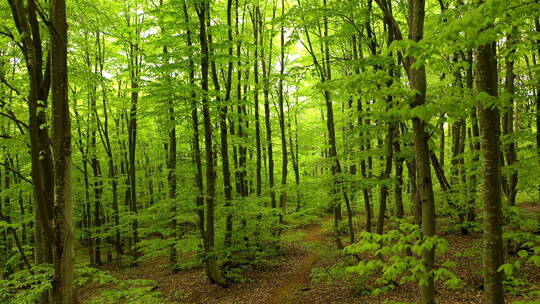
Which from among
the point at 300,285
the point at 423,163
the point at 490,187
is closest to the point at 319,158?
the point at 300,285

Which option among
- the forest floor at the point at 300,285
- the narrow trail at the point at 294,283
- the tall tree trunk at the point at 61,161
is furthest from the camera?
the narrow trail at the point at 294,283

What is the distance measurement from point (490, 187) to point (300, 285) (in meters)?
8.95

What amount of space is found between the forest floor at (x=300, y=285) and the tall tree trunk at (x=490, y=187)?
3830mm

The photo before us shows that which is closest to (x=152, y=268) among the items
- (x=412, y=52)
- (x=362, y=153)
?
(x=362, y=153)

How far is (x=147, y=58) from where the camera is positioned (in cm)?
981

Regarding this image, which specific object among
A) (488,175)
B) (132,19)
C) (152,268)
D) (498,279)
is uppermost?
(132,19)

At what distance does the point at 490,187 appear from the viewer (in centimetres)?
399

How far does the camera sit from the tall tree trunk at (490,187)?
389 cm

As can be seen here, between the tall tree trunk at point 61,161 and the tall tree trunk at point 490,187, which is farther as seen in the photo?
the tall tree trunk at point 61,161

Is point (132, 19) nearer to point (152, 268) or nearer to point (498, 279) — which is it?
point (152, 268)

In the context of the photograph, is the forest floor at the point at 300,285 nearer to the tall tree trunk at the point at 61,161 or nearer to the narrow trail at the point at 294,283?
the narrow trail at the point at 294,283

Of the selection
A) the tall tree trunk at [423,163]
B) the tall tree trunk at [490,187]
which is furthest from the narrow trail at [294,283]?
the tall tree trunk at [490,187]

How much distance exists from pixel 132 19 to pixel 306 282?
1933cm

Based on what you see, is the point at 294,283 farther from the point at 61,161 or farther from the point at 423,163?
the point at 61,161
